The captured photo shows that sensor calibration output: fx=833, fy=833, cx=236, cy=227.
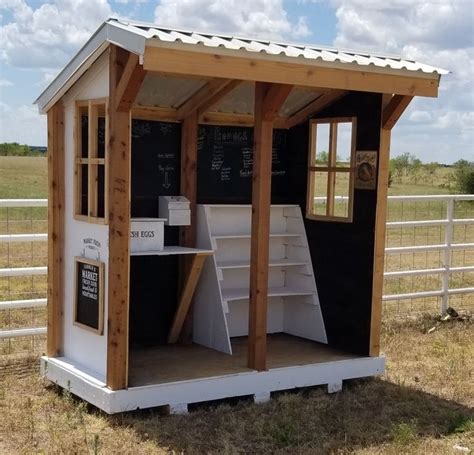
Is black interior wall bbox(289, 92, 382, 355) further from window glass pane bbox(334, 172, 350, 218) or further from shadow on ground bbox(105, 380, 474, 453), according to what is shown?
shadow on ground bbox(105, 380, 474, 453)

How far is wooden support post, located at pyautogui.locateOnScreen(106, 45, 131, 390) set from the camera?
575 centimetres

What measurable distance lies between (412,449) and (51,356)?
306 centimetres

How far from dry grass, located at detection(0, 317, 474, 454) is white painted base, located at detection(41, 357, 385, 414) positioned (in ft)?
0.32

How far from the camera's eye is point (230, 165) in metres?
7.94

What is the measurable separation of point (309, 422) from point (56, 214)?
2598mm

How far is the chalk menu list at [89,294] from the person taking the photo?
6.17m

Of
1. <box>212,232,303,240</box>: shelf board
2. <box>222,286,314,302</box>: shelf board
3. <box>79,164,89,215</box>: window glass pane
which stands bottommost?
<box>222,286,314,302</box>: shelf board

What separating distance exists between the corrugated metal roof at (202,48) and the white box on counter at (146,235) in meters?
1.20

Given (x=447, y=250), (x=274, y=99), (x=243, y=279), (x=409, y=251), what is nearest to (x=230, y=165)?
(x=243, y=279)

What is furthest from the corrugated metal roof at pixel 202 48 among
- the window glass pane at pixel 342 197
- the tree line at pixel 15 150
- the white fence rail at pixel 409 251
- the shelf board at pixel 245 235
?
the tree line at pixel 15 150

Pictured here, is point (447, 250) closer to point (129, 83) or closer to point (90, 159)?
point (90, 159)

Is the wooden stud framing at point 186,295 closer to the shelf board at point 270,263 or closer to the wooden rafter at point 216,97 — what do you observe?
the shelf board at point 270,263

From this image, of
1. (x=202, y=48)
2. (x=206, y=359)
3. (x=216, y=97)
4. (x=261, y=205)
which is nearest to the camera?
(x=202, y=48)

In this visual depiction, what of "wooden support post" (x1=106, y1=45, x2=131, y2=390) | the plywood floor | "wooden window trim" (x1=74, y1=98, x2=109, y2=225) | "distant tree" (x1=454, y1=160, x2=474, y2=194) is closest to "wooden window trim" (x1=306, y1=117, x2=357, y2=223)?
the plywood floor
